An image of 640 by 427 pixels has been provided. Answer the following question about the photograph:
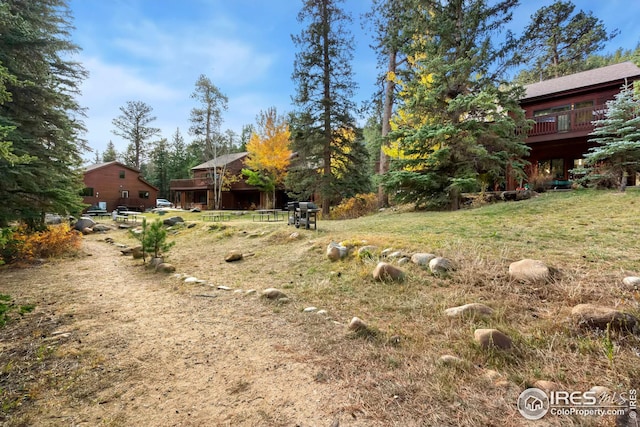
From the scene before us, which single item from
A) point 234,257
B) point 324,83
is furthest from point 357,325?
point 324,83

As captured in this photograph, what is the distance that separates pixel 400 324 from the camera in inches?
122

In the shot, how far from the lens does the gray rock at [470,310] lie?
9.85 ft

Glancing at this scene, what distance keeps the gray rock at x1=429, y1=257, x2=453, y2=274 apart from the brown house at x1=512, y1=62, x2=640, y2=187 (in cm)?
1048

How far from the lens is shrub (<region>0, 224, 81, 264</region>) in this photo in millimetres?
6883

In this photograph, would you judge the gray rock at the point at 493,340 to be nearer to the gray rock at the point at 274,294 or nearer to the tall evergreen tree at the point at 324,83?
the gray rock at the point at 274,294

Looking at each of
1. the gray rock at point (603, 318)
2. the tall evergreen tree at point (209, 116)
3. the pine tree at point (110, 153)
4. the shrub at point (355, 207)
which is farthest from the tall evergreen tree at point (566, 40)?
the pine tree at point (110, 153)

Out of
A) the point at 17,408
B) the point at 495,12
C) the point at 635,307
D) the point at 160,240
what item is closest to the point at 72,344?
the point at 17,408

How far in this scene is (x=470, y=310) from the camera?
3.03 meters

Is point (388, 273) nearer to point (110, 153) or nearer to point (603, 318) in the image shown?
point (603, 318)

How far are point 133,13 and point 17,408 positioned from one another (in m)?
8.40

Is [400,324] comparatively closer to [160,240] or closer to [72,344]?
[72,344]

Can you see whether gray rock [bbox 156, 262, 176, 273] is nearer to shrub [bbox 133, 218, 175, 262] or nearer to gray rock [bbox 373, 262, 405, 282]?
shrub [bbox 133, 218, 175, 262]

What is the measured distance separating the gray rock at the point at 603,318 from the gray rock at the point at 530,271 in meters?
0.77

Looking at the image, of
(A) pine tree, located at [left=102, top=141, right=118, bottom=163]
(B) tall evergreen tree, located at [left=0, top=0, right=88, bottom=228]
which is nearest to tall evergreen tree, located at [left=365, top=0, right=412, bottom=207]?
(B) tall evergreen tree, located at [left=0, top=0, right=88, bottom=228]
